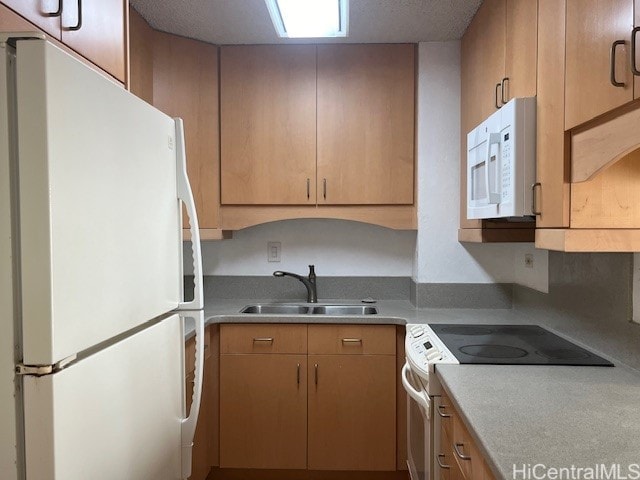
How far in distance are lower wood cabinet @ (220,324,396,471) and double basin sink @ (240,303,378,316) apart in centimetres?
36

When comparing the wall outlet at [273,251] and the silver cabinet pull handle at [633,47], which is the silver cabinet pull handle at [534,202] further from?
the wall outlet at [273,251]

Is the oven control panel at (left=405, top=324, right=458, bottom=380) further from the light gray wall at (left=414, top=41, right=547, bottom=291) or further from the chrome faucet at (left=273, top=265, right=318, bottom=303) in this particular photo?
the chrome faucet at (left=273, top=265, right=318, bottom=303)

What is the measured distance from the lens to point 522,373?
146cm

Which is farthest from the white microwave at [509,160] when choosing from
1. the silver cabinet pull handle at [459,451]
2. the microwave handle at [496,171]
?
the silver cabinet pull handle at [459,451]

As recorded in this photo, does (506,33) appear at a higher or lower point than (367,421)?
higher

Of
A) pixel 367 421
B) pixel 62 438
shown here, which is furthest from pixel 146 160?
pixel 367 421

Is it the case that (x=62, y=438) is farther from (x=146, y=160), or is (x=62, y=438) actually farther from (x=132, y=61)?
(x=132, y=61)

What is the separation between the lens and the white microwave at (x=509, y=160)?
5.11 feet

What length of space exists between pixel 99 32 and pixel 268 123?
1.31m

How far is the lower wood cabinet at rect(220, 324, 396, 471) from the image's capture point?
240 cm

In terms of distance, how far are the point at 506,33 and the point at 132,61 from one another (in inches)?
62.4

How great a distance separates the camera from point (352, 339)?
240 centimetres

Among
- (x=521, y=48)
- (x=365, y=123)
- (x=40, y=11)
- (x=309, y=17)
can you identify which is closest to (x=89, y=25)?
(x=40, y=11)

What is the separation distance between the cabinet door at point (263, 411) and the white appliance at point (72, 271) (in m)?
1.23
